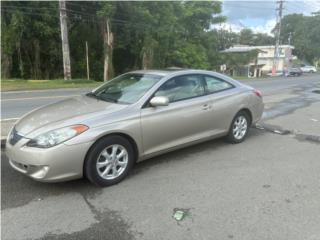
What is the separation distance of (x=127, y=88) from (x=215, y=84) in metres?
1.65

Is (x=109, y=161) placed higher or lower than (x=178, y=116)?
lower

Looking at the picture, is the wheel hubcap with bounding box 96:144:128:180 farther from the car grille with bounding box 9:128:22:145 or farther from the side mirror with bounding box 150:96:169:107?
the car grille with bounding box 9:128:22:145

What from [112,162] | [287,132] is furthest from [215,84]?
[112,162]

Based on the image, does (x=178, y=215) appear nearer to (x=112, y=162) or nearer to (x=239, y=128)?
(x=112, y=162)

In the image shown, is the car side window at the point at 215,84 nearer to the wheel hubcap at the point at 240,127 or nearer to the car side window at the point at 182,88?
the car side window at the point at 182,88

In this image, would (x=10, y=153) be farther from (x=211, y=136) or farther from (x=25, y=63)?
(x=25, y=63)

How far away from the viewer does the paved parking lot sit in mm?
3035

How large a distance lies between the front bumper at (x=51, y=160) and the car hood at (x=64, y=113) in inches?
11.1

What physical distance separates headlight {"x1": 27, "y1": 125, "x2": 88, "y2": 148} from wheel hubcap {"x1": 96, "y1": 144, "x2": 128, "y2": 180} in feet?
1.51

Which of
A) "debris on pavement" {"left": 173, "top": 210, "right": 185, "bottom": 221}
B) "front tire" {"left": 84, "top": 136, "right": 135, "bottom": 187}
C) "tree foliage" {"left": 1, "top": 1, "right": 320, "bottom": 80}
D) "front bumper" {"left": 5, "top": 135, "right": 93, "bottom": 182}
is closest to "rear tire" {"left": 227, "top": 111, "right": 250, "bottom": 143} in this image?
"front tire" {"left": 84, "top": 136, "right": 135, "bottom": 187}

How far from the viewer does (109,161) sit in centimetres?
399

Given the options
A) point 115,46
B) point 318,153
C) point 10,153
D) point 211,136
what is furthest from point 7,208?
point 115,46

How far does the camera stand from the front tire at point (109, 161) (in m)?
3.82

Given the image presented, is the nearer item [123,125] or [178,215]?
[178,215]
